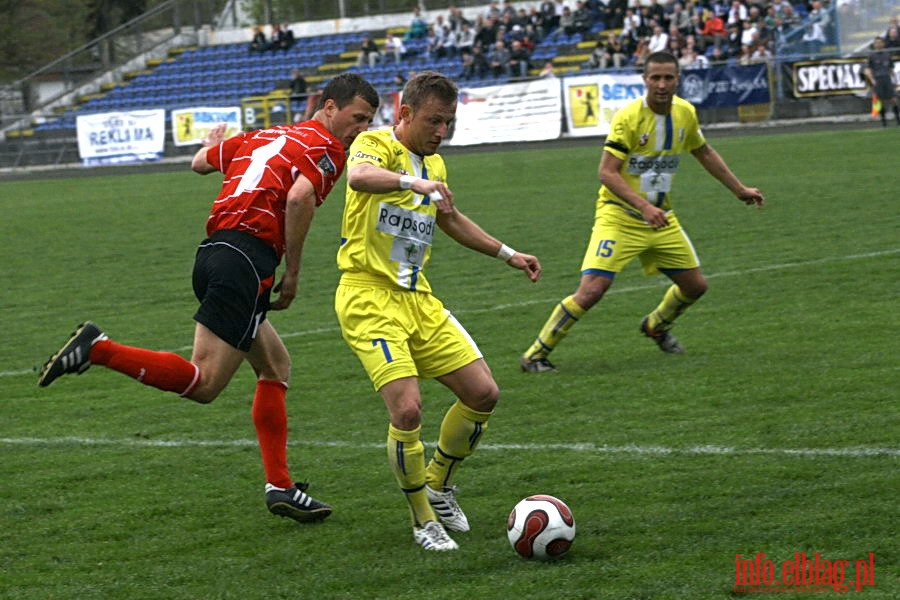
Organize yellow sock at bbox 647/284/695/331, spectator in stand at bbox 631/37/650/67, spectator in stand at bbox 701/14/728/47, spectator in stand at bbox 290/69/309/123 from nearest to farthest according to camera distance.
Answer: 1. yellow sock at bbox 647/284/695/331
2. spectator in stand at bbox 701/14/728/47
3. spectator in stand at bbox 631/37/650/67
4. spectator in stand at bbox 290/69/309/123

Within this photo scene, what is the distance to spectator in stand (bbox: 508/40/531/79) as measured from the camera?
1291 inches

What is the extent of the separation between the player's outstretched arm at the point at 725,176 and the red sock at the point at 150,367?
4.40m

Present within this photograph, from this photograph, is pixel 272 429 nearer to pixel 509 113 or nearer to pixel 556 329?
pixel 556 329

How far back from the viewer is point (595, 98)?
29.5 meters

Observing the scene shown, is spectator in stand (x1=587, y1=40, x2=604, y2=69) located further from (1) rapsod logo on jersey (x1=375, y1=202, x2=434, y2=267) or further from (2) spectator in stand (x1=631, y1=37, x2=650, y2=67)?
(1) rapsod logo on jersey (x1=375, y1=202, x2=434, y2=267)

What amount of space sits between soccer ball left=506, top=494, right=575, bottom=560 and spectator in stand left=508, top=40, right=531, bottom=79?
27806 mm

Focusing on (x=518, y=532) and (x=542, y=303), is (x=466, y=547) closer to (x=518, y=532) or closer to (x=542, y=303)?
(x=518, y=532)

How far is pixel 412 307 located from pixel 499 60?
29706 mm

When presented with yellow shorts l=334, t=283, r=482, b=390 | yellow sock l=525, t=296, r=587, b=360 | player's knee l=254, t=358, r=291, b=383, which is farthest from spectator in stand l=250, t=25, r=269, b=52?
yellow shorts l=334, t=283, r=482, b=390

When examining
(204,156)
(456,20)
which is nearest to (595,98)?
(456,20)

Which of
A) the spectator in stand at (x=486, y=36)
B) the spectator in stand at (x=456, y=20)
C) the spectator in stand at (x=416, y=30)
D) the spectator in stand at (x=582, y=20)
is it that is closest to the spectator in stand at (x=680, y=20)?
the spectator in stand at (x=582, y=20)

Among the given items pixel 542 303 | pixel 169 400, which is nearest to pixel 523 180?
pixel 542 303

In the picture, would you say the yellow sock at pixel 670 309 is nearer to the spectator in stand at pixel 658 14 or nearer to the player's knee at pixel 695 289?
the player's knee at pixel 695 289

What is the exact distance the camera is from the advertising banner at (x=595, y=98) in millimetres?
28906
